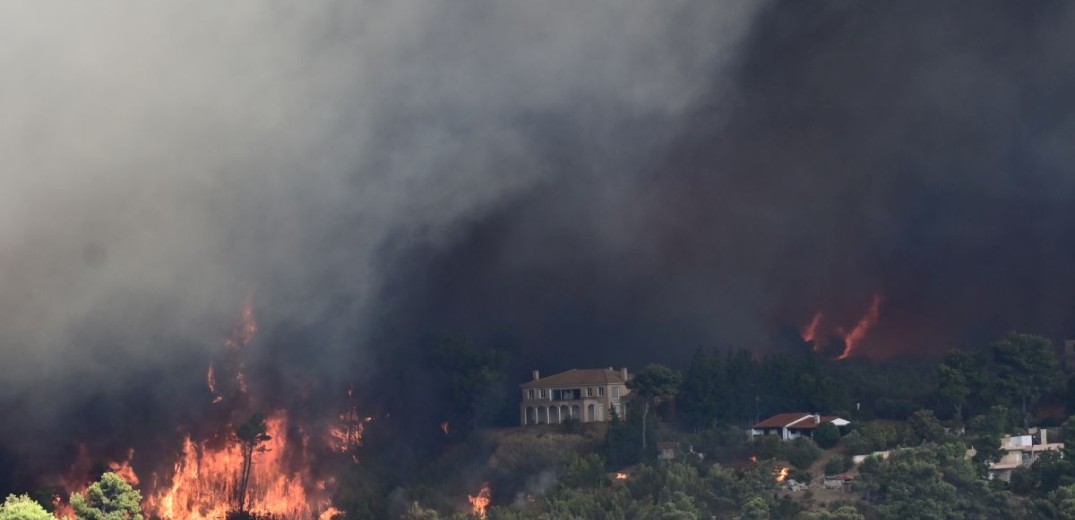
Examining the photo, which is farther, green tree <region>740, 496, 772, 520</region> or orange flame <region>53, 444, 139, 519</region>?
orange flame <region>53, 444, 139, 519</region>

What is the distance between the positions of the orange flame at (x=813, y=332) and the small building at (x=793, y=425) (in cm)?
904

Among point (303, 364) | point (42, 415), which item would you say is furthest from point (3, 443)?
point (303, 364)

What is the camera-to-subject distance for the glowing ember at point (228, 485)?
4869cm

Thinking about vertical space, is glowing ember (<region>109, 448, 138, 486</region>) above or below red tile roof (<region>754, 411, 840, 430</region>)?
below

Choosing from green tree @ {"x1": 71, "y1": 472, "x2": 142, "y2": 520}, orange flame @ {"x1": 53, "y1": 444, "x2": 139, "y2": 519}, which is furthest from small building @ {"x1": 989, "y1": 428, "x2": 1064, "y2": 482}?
orange flame @ {"x1": 53, "y1": 444, "x2": 139, "y2": 519}

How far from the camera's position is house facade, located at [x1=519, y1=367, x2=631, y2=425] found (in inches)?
2053

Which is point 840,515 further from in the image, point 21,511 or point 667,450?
point 21,511

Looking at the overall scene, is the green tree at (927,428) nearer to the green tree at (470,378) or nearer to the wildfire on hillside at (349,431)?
the green tree at (470,378)

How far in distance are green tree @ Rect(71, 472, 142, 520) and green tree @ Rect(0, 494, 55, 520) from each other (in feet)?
5.08

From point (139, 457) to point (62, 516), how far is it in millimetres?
5613

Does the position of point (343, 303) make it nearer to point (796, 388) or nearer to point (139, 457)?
point (139, 457)

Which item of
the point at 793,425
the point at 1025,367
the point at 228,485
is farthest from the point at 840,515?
the point at 228,485

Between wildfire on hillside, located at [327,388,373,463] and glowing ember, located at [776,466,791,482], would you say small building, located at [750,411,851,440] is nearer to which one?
glowing ember, located at [776,466,791,482]

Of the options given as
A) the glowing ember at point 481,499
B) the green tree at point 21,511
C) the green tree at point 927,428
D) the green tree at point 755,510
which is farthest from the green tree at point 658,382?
the green tree at point 21,511
